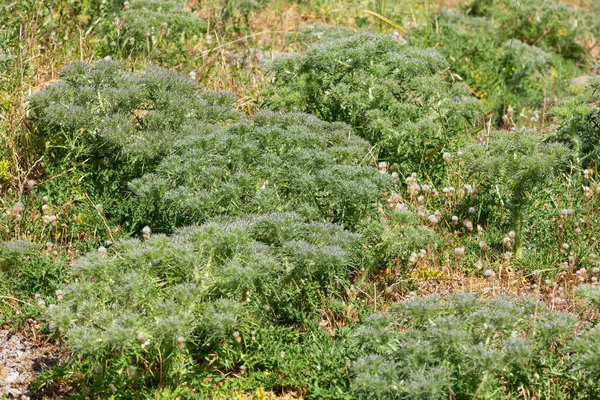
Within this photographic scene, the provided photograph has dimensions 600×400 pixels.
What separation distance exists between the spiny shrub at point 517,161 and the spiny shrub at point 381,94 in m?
0.58

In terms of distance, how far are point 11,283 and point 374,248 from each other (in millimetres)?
2186

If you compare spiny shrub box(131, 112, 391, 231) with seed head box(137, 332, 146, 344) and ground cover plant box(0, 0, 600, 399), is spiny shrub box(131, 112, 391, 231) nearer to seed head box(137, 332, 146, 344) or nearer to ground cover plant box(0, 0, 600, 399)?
ground cover plant box(0, 0, 600, 399)

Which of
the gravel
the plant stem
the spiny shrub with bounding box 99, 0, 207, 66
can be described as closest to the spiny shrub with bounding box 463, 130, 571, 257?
the plant stem

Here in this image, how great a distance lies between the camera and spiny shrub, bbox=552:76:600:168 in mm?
6285

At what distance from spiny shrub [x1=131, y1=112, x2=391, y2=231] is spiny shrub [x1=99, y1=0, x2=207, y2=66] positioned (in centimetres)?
202

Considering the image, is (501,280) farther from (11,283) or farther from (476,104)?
(11,283)

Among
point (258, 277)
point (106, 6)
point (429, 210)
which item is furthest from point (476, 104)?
point (106, 6)

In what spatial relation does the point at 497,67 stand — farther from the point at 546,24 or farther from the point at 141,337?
the point at 141,337

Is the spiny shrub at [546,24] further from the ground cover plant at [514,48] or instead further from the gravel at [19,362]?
the gravel at [19,362]

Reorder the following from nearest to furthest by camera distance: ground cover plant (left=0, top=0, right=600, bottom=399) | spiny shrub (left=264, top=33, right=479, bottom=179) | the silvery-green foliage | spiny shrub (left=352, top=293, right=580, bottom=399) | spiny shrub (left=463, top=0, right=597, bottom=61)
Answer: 1. spiny shrub (left=352, top=293, right=580, bottom=399)
2. ground cover plant (left=0, top=0, right=600, bottom=399)
3. the silvery-green foliage
4. spiny shrub (left=264, top=33, right=479, bottom=179)
5. spiny shrub (left=463, top=0, right=597, bottom=61)

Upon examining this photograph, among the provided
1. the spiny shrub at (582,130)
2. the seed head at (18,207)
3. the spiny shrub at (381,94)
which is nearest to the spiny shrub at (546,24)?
the spiny shrub at (582,130)

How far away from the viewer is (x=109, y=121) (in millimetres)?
5828

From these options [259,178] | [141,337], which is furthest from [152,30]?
→ [141,337]

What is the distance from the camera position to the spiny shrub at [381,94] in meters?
6.28
